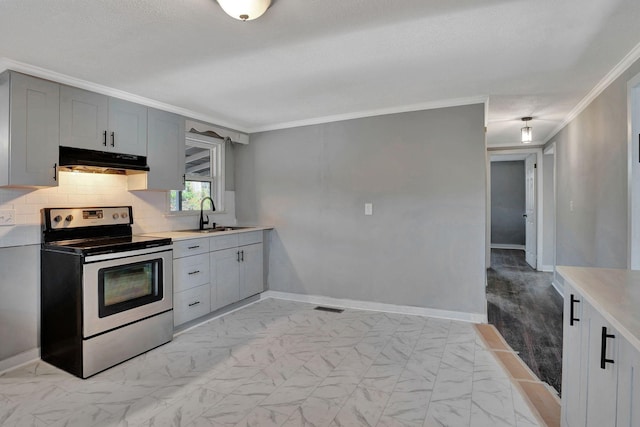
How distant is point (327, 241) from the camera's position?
4.23 meters

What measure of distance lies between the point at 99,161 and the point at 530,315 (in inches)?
173

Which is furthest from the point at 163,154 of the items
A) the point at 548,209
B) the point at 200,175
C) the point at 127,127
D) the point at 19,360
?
the point at 548,209

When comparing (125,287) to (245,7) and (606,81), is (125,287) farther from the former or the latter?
(606,81)

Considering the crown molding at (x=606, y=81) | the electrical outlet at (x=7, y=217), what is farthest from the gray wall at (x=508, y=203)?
the electrical outlet at (x=7, y=217)

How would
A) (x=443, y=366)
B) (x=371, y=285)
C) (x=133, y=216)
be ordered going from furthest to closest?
(x=371, y=285)
(x=133, y=216)
(x=443, y=366)

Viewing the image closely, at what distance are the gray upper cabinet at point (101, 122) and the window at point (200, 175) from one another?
2.80 ft

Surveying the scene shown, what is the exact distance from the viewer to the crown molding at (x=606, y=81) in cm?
246

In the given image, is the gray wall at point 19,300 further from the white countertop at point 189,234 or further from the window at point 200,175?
the window at point 200,175

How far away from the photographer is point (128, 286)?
2.77 metres

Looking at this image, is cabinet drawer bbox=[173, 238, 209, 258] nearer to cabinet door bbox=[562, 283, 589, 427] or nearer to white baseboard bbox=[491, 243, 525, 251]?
cabinet door bbox=[562, 283, 589, 427]

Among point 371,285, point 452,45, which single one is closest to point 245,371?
point 371,285

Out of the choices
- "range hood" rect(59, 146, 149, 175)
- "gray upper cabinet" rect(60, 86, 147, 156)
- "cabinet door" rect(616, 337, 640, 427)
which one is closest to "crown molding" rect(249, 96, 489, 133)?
"gray upper cabinet" rect(60, 86, 147, 156)

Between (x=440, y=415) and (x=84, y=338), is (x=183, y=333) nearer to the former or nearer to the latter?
(x=84, y=338)

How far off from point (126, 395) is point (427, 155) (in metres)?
3.25
